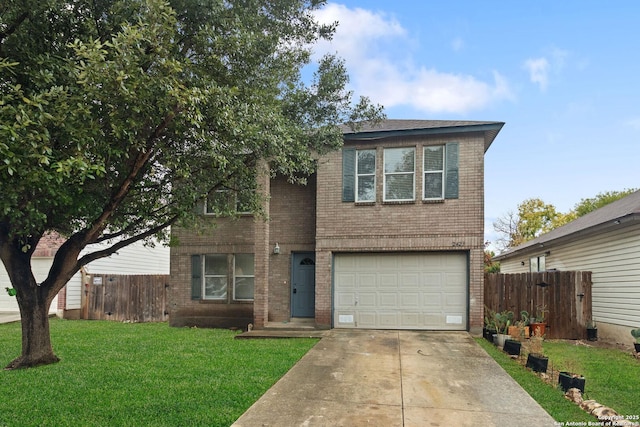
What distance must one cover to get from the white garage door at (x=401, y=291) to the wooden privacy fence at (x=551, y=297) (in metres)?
1.29

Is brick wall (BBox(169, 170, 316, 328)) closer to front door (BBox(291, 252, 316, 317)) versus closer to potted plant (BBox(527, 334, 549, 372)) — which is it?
front door (BBox(291, 252, 316, 317))

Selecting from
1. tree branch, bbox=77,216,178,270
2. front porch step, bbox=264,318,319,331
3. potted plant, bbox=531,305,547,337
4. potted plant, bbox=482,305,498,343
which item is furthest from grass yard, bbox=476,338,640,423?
tree branch, bbox=77,216,178,270

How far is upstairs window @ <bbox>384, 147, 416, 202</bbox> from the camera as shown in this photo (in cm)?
1136

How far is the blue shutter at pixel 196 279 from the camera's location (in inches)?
499

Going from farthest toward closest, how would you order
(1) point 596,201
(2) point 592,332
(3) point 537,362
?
(1) point 596,201 → (2) point 592,332 → (3) point 537,362

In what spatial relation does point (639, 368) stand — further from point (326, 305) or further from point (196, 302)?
point (196, 302)

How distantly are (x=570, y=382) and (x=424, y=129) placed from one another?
275 inches

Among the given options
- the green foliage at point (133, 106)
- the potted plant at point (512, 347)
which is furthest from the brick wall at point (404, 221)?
the green foliage at point (133, 106)

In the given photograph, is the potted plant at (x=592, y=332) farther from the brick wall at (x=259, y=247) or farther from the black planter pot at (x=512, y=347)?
the brick wall at (x=259, y=247)

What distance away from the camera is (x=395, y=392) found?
18.2ft

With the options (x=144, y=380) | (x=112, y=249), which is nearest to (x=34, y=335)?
(x=112, y=249)

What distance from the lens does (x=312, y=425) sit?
4.40 metres

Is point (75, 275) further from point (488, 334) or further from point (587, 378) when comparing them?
point (587, 378)

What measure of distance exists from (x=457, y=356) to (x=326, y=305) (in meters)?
4.25
